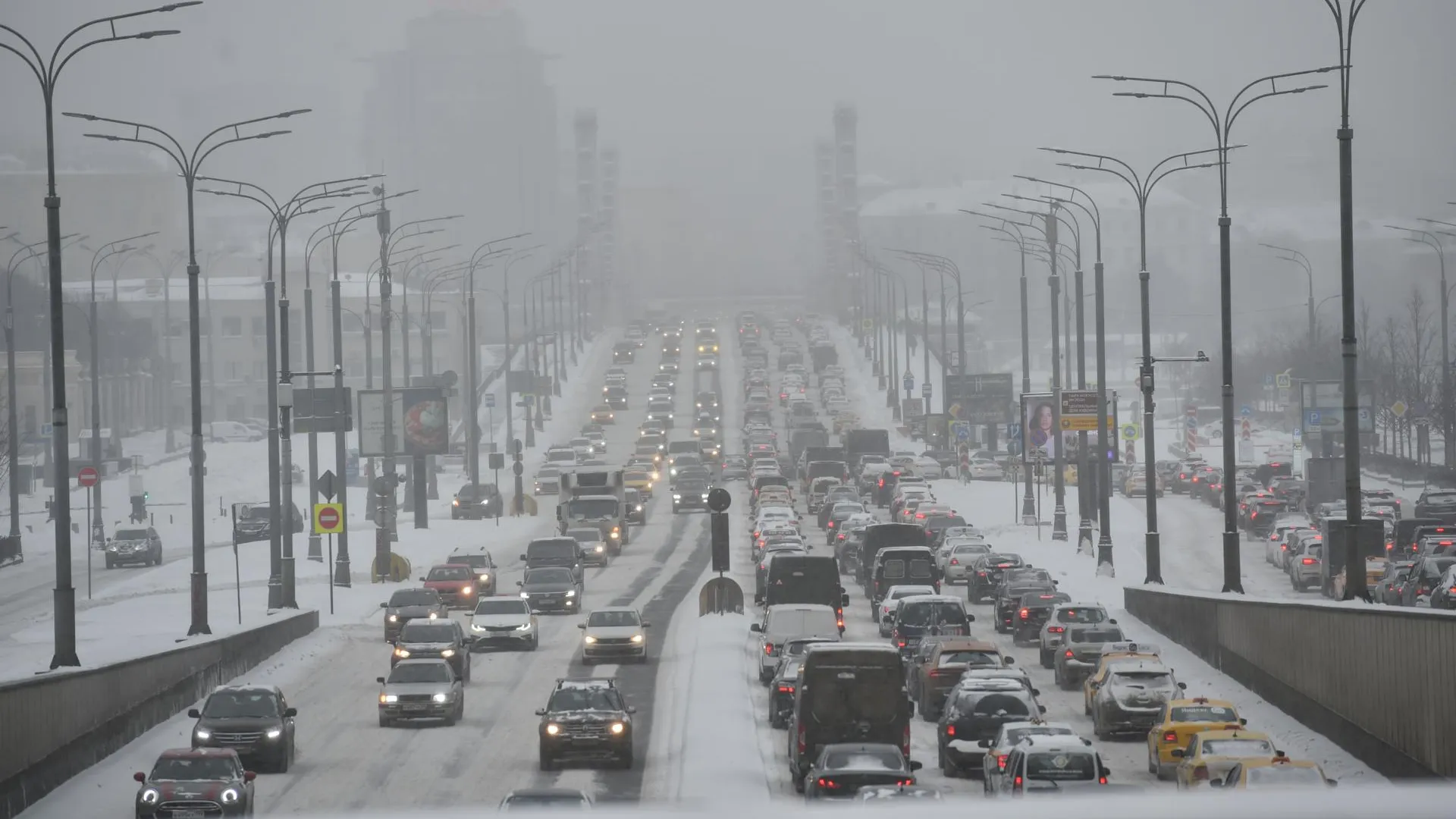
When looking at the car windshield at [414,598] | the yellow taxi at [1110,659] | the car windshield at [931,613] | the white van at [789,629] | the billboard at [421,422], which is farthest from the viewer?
Result: the billboard at [421,422]

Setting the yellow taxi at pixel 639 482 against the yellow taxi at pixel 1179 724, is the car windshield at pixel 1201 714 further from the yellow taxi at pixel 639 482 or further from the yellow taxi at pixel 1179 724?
the yellow taxi at pixel 639 482

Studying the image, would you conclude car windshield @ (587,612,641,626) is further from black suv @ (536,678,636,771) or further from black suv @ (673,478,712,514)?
black suv @ (673,478,712,514)

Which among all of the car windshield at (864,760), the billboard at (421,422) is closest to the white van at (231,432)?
the billboard at (421,422)

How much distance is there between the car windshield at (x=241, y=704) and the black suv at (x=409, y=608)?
53.7ft

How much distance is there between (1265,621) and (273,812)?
16430mm

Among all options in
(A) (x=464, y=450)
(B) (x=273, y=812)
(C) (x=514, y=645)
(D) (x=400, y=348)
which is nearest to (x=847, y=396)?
(A) (x=464, y=450)

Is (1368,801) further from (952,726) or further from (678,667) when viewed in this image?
(678,667)

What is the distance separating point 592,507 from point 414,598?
24339 mm

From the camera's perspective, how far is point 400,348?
185000 millimetres

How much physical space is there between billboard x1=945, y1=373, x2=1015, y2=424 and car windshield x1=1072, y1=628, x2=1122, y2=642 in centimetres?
6742

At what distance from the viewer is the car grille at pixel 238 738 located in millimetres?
29078

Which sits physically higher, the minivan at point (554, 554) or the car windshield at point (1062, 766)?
the car windshield at point (1062, 766)

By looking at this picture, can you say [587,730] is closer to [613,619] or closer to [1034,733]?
[1034,733]

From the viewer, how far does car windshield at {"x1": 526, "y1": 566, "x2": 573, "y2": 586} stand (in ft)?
179
